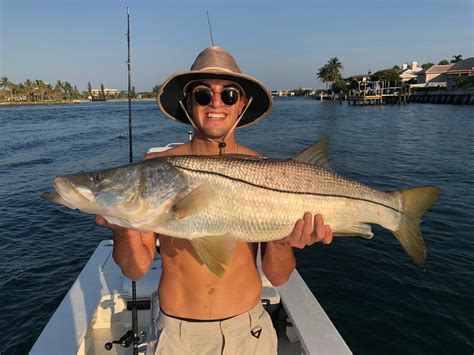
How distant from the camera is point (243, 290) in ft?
9.46

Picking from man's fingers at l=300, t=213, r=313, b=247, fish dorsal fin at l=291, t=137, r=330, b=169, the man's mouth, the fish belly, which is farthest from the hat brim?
man's fingers at l=300, t=213, r=313, b=247

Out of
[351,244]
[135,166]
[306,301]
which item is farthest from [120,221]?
[351,244]

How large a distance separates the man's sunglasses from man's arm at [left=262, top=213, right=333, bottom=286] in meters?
1.17

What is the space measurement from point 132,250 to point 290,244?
125 centimetres

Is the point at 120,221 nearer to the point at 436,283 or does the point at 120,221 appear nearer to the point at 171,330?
the point at 171,330

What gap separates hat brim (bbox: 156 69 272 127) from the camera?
3.08 m

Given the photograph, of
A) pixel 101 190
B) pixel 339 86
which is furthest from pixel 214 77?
pixel 339 86

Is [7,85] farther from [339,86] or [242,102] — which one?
[242,102]

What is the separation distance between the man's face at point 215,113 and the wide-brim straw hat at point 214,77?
7 cm

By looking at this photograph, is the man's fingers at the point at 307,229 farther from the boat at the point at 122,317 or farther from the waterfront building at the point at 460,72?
the waterfront building at the point at 460,72

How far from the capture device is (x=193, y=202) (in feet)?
8.09

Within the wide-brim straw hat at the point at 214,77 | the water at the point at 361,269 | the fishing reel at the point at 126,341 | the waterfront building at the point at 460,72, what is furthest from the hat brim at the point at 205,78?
the waterfront building at the point at 460,72

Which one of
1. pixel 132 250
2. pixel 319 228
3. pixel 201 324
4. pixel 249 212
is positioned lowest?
Answer: pixel 201 324

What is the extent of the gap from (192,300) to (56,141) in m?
30.9
